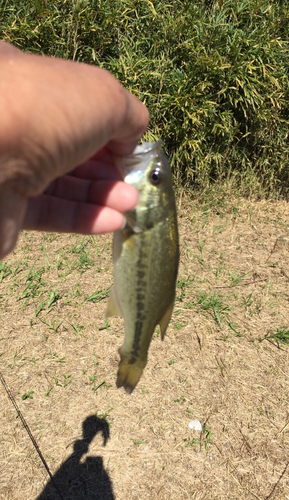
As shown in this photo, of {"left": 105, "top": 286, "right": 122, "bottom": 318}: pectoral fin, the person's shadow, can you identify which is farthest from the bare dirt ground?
{"left": 105, "top": 286, "right": 122, "bottom": 318}: pectoral fin

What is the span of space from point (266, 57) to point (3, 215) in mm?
4426

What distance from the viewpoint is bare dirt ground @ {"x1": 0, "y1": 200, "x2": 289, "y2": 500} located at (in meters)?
2.59

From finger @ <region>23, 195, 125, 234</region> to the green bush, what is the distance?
3.13 m

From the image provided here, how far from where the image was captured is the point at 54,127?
39.0 inches

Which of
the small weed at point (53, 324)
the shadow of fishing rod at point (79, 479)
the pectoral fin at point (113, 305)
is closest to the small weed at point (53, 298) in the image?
the small weed at point (53, 324)

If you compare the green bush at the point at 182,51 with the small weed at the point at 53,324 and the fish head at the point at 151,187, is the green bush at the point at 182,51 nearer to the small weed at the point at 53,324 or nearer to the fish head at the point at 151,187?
the small weed at the point at 53,324

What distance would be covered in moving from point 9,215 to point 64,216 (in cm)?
48

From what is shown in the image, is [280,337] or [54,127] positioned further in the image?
[280,337]

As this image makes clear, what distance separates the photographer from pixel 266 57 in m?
4.58

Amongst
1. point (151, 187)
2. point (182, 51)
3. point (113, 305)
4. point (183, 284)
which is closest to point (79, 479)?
point (113, 305)

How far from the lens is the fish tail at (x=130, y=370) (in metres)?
1.40

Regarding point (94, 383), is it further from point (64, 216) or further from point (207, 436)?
point (64, 216)

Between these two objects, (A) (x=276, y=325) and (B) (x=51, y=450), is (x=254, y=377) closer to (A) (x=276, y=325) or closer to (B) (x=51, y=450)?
(A) (x=276, y=325)

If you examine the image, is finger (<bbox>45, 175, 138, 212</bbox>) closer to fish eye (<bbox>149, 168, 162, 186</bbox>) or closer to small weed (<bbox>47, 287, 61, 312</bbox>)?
fish eye (<bbox>149, 168, 162, 186</bbox>)
